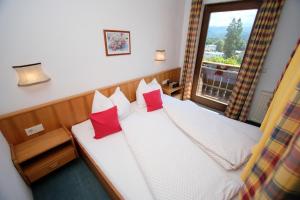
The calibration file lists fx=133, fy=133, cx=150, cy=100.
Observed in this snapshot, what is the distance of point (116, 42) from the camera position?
2225 mm

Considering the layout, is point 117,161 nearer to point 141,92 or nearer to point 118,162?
point 118,162

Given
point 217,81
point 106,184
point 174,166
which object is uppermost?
point 217,81

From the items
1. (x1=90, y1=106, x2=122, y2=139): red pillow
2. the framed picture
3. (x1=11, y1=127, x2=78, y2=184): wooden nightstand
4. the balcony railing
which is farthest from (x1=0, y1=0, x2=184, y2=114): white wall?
the balcony railing

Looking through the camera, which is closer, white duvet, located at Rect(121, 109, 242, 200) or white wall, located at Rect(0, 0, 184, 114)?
white duvet, located at Rect(121, 109, 242, 200)

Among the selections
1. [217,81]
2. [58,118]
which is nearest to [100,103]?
[58,118]

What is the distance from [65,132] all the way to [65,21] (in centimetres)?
144

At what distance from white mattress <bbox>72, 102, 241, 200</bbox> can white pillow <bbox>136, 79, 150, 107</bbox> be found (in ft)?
2.83

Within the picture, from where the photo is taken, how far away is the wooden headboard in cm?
153

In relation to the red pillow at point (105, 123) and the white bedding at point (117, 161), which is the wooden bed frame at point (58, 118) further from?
the red pillow at point (105, 123)

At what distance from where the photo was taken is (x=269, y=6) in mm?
2193

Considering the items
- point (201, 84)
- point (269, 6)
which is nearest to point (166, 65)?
point (201, 84)

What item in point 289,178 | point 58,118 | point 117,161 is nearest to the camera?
point 289,178

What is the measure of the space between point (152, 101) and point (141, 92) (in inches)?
13.1

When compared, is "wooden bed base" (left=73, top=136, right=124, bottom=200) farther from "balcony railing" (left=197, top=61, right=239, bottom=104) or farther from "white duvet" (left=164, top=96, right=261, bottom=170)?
"balcony railing" (left=197, top=61, right=239, bottom=104)
